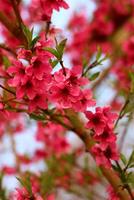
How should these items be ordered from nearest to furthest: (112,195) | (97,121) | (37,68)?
(37,68) < (97,121) < (112,195)

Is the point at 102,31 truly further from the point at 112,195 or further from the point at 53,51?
the point at 53,51

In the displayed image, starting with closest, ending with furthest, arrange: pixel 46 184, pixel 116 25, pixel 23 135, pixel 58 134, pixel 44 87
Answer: pixel 44 87
pixel 46 184
pixel 58 134
pixel 23 135
pixel 116 25

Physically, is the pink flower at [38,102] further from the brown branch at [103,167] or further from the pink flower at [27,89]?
the brown branch at [103,167]

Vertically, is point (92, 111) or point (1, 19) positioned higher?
point (1, 19)

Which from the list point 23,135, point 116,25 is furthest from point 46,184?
point 116,25

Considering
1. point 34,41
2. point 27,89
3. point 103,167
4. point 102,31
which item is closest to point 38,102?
point 27,89

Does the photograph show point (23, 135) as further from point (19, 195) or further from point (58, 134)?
point (19, 195)

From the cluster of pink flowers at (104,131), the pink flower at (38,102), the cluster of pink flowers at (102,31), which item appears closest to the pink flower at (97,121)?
the cluster of pink flowers at (104,131)

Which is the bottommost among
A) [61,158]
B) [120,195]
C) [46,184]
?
[120,195]
